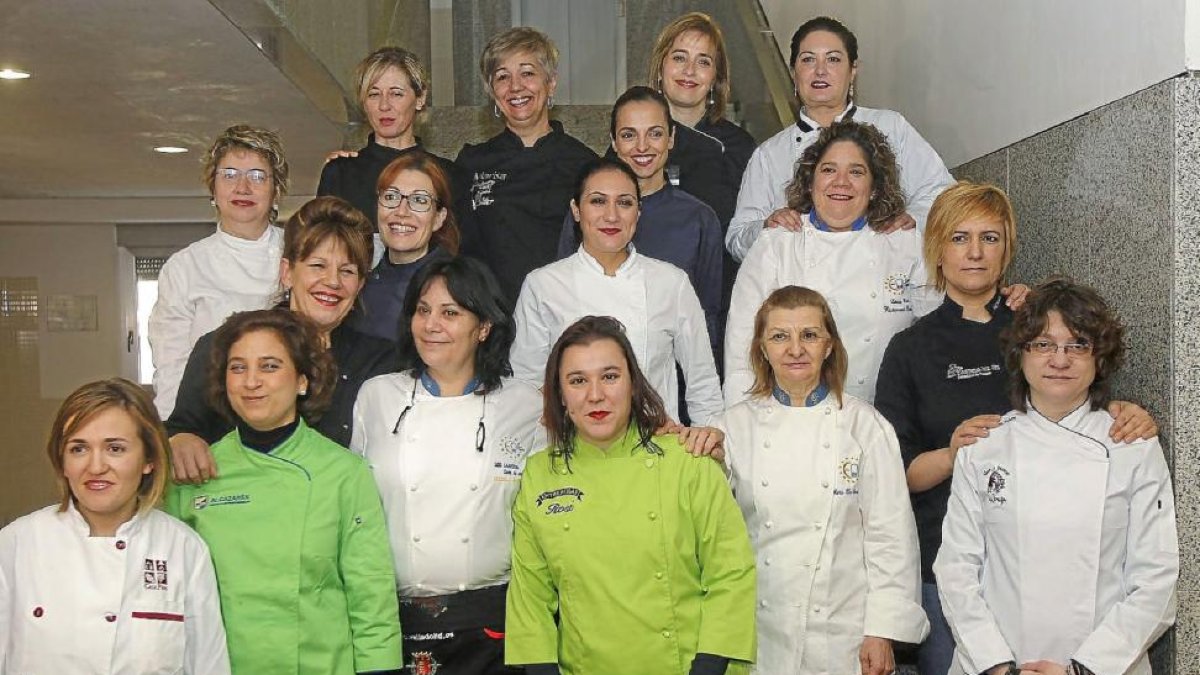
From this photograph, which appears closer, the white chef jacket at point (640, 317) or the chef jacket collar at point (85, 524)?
the chef jacket collar at point (85, 524)

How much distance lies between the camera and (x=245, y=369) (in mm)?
2930

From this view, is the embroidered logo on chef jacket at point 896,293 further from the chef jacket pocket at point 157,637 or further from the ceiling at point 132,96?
the ceiling at point 132,96

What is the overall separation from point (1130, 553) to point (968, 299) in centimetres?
80

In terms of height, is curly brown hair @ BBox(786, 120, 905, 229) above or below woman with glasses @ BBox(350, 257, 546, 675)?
above

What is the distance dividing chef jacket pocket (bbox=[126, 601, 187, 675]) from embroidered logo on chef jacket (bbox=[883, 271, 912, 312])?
204 centimetres

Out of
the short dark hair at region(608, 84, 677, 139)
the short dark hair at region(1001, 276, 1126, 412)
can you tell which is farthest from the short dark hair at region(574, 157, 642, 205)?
the short dark hair at region(1001, 276, 1126, 412)

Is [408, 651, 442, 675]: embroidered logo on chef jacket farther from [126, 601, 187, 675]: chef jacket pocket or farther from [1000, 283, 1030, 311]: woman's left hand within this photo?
[1000, 283, 1030, 311]: woman's left hand

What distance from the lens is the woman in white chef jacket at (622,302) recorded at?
349 centimetres

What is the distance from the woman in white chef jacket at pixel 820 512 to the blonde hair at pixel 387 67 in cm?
166

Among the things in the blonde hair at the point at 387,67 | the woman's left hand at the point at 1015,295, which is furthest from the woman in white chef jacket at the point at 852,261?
the blonde hair at the point at 387,67

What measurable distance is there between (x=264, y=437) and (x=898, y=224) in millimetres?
1872

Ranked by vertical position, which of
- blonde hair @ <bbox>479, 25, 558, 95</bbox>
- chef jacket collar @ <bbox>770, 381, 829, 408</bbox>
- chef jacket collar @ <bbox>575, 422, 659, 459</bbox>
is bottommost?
chef jacket collar @ <bbox>575, 422, 659, 459</bbox>

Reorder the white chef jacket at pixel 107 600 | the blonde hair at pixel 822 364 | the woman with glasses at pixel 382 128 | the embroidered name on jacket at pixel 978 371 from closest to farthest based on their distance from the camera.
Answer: the white chef jacket at pixel 107 600 < the blonde hair at pixel 822 364 < the embroidered name on jacket at pixel 978 371 < the woman with glasses at pixel 382 128

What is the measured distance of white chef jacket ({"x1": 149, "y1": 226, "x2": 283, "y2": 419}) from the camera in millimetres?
3562
